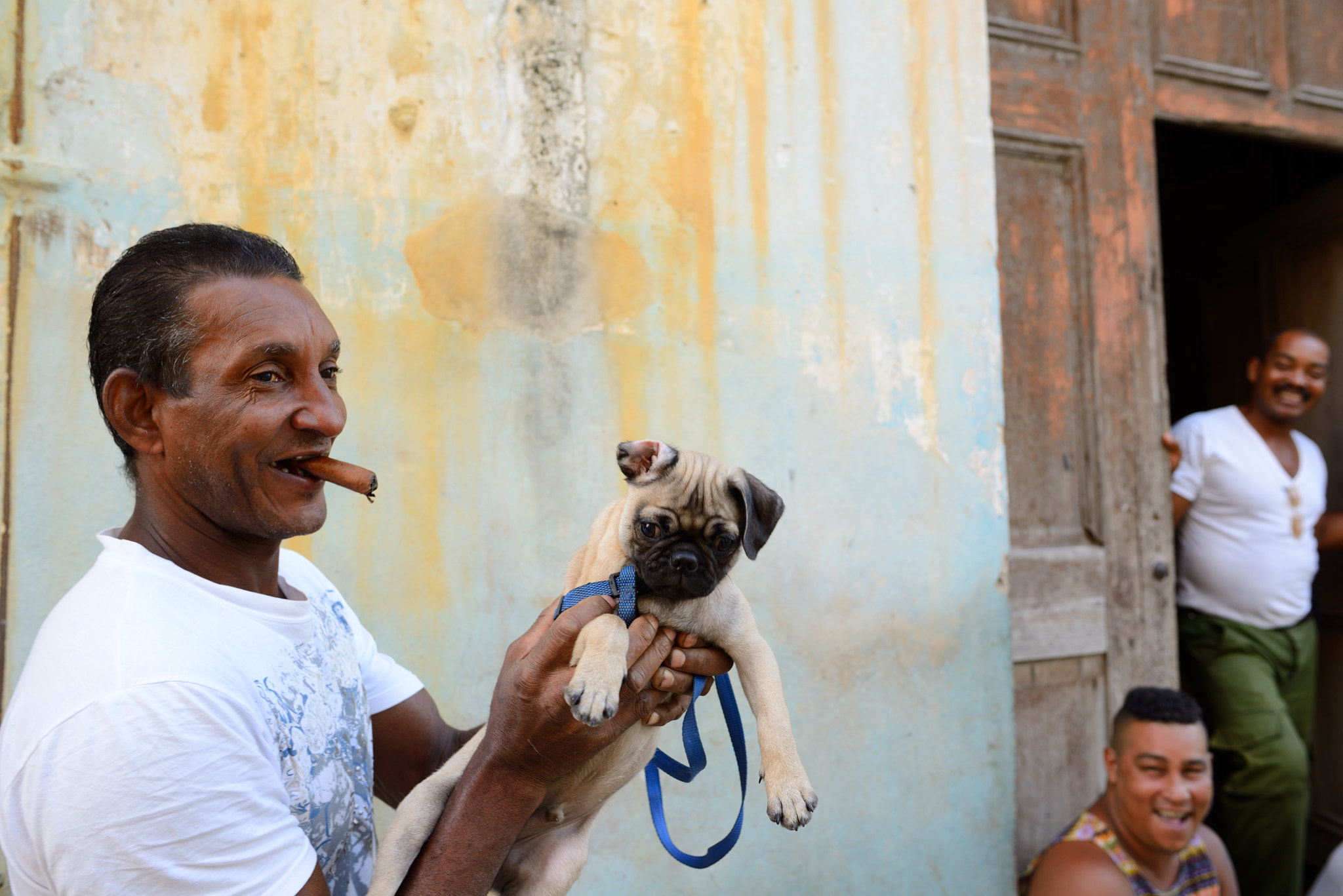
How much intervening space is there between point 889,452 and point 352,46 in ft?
9.12

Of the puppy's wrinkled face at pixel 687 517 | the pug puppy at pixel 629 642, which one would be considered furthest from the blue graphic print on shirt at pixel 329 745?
the puppy's wrinkled face at pixel 687 517

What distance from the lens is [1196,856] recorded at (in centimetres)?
401

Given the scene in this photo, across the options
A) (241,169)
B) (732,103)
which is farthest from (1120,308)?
(241,169)

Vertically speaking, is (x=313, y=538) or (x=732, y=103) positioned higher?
(x=732, y=103)

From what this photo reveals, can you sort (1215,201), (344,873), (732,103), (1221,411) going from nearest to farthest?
(344,873) → (732,103) → (1221,411) → (1215,201)

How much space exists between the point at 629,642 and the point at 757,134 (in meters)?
2.61

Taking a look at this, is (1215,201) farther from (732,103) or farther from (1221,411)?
(732,103)

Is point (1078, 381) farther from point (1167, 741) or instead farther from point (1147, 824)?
point (1147, 824)

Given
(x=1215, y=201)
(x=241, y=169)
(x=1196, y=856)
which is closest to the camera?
(x=241, y=169)

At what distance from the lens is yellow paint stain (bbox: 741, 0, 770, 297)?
378cm

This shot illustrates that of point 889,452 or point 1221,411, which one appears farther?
point 1221,411

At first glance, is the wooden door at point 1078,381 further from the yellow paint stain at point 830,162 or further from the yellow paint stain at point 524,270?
the yellow paint stain at point 524,270

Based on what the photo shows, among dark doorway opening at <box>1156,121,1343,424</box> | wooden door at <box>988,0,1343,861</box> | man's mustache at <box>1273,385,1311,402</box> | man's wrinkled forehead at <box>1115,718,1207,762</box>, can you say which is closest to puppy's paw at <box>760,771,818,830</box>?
man's wrinkled forehead at <box>1115,718,1207,762</box>

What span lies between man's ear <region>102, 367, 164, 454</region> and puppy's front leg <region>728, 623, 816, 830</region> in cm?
140
